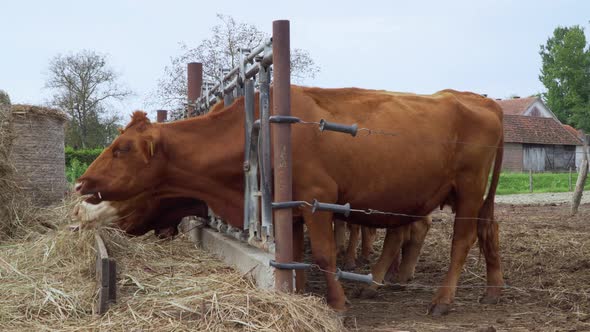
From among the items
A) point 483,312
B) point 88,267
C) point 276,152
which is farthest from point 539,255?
point 88,267

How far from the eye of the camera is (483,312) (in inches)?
209

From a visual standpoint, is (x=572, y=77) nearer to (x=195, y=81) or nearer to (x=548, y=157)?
(x=548, y=157)

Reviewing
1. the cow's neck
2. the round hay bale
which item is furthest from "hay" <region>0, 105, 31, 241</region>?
the cow's neck

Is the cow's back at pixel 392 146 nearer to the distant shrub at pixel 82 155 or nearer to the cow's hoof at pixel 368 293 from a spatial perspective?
the cow's hoof at pixel 368 293

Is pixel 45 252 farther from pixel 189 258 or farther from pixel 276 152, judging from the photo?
pixel 276 152

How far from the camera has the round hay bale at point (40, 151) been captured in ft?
30.1

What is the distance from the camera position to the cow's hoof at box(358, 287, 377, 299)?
5996 millimetres

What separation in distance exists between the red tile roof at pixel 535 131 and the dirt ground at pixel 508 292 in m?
44.6

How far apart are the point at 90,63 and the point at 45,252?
44.5m

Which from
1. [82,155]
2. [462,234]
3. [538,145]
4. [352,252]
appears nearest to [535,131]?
[538,145]

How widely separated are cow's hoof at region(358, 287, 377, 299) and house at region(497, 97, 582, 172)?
4624 centimetres

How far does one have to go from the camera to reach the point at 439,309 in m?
5.24

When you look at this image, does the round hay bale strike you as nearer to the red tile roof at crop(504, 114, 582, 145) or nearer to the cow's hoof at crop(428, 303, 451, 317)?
the cow's hoof at crop(428, 303, 451, 317)

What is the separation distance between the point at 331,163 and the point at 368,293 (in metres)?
1.59
